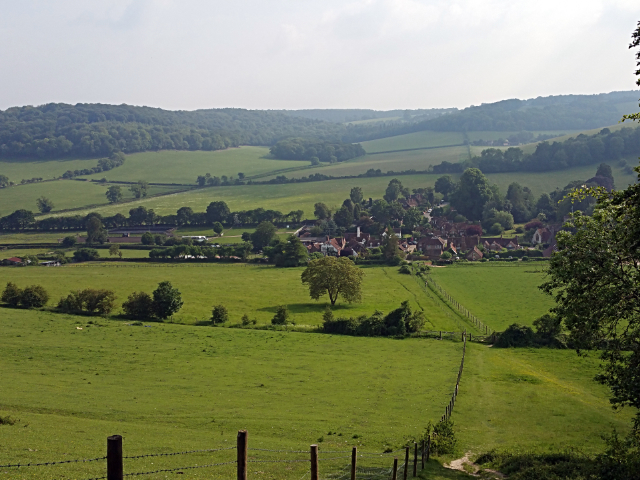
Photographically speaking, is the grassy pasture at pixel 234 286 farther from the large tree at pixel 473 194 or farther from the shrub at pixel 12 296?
the large tree at pixel 473 194

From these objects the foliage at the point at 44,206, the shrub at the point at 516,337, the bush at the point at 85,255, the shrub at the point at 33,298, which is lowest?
the shrub at the point at 516,337

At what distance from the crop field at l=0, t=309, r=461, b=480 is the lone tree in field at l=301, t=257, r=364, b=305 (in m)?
Answer: 13.2

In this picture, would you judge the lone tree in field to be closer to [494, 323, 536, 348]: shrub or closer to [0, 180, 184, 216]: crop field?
[494, 323, 536, 348]: shrub

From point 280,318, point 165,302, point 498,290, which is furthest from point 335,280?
point 498,290

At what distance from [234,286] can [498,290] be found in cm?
3324

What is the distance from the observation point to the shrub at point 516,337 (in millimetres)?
47875

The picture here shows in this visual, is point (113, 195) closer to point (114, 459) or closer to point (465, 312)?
point (465, 312)

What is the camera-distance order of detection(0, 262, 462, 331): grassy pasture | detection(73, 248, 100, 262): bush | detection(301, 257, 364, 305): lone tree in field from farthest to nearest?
detection(73, 248, 100, 262): bush
detection(301, 257, 364, 305): lone tree in field
detection(0, 262, 462, 331): grassy pasture

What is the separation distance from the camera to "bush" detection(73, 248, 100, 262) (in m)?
99.6

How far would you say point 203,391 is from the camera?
110 ft

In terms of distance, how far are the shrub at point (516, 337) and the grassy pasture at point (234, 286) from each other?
6.04 metres

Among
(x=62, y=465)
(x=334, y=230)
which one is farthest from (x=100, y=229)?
(x=62, y=465)

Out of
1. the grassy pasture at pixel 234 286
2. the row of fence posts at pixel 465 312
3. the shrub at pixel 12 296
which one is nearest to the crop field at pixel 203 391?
the row of fence posts at pixel 465 312

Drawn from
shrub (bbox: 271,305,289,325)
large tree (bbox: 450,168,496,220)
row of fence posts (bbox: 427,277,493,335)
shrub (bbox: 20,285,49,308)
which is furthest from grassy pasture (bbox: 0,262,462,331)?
large tree (bbox: 450,168,496,220)
